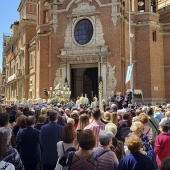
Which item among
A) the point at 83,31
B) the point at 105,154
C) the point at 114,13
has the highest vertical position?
the point at 114,13

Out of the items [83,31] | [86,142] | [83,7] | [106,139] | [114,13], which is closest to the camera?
[86,142]

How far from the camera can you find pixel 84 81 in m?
35.3

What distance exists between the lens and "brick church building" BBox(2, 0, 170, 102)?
27978 millimetres

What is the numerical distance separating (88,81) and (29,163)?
2963 cm

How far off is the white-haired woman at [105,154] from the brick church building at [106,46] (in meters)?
22.9

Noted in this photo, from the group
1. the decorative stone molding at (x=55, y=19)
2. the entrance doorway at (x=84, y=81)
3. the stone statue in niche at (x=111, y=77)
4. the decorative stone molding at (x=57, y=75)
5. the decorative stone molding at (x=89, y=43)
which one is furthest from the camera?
the entrance doorway at (x=84, y=81)

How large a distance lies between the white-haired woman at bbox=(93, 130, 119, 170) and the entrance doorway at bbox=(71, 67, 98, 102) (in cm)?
2736

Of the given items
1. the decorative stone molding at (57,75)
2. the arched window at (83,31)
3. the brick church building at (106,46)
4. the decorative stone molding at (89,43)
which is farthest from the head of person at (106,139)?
the decorative stone molding at (57,75)

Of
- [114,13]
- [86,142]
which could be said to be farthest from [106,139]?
[114,13]

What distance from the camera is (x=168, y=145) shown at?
638cm

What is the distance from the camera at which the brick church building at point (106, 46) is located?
28.0 metres

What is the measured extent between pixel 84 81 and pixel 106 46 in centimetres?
832

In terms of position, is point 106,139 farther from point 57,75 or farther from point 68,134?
point 57,75

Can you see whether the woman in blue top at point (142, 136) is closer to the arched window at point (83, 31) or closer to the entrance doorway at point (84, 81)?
the arched window at point (83, 31)
